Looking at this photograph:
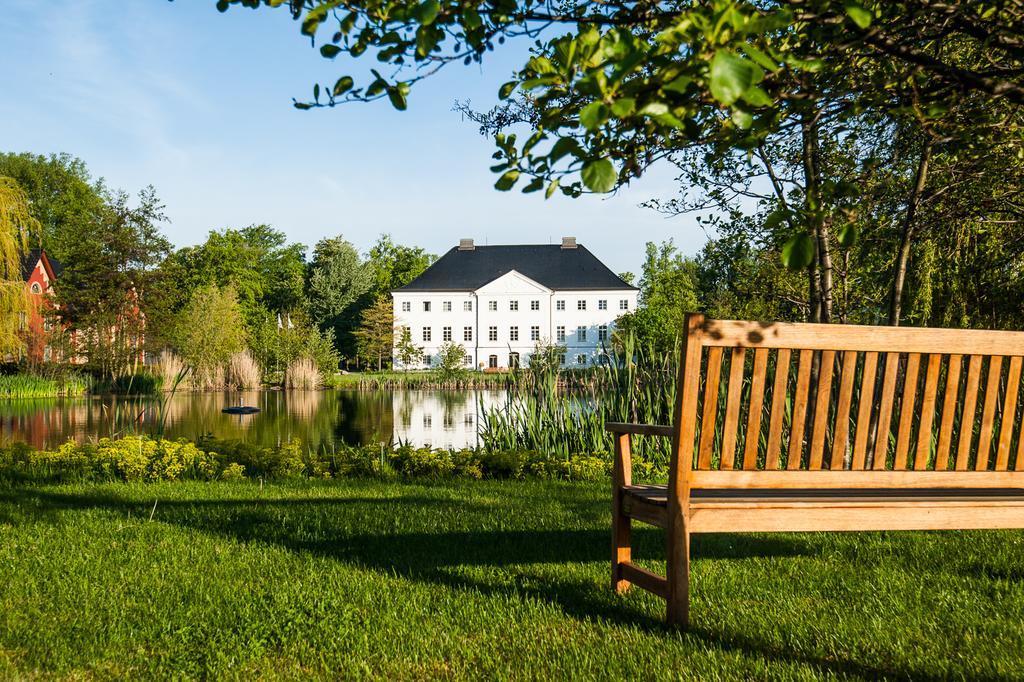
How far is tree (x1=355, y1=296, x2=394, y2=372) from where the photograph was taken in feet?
155

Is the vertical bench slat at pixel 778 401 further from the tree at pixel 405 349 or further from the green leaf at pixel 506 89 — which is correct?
the tree at pixel 405 349

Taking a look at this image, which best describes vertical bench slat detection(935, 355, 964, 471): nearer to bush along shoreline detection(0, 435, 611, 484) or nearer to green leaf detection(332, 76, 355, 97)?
green leaf detection(332, 76, 355, 97)

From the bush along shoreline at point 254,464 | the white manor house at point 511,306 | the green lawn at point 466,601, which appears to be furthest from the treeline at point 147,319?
the green lawn at point 466,601

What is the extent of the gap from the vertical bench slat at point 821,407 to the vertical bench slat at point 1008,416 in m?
0.70

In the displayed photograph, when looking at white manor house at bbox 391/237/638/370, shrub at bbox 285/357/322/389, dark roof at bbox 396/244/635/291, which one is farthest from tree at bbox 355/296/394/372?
shrub at bbox 285/357/322/389

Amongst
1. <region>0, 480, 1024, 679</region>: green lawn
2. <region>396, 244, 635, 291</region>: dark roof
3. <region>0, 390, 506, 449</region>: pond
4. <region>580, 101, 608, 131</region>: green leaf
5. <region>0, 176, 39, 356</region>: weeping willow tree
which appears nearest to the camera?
<region>580, 101, 608, 131</region>: green leaf

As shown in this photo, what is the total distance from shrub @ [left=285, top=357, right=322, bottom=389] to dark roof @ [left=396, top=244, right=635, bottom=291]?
23.3 m

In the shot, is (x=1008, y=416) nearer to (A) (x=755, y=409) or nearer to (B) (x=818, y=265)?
(A) (x=755, y=409)

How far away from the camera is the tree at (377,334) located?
4731 centimetres

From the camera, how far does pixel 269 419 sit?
54.4 ft

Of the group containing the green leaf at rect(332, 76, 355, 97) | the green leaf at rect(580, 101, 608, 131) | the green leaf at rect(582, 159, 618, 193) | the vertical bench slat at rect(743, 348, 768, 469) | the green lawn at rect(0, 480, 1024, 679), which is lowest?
the green lawn at rect(0, 480, 1024, 679)

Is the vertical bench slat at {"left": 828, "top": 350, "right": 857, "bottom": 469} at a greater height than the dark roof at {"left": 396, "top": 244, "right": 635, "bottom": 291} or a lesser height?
lesser

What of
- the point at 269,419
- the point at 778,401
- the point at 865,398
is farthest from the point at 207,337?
the point at 865,398

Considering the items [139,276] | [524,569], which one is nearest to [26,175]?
[139,276]
